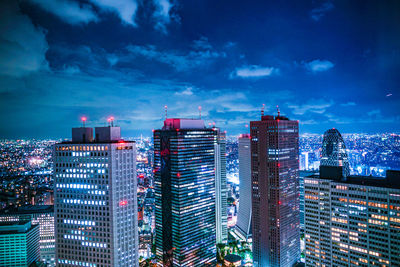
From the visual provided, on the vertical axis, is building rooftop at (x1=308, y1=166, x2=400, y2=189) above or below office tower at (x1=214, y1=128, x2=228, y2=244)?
above

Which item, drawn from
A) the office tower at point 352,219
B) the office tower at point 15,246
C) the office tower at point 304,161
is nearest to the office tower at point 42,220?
the office tower at point 15,246

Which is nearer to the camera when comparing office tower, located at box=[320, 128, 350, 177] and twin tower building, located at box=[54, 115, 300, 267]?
twin tower building, located at box=[54, 115, 300, 267]

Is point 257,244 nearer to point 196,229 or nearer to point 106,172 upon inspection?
point 196,229

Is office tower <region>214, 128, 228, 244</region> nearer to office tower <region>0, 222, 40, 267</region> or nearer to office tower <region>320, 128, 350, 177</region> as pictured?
office tower <region>320, 128, 350, 177</region>

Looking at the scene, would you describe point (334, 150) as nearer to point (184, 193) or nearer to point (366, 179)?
point (366, 179)

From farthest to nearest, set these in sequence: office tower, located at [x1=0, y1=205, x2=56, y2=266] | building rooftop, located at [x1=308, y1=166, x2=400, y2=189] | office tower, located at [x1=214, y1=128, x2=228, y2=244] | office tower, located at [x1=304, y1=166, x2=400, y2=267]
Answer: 1. office tower, located at [x1=214, y1=128, x2=228, y2=244]
2. office tower, located at [x1=0, y1=205, x2=56, y2=266]
3. building rooftop, located at [x1=308, y1=166, x2=400, y2=189]
4. office tower, located at [x1=304, y1=166, x2=400, y2=267]

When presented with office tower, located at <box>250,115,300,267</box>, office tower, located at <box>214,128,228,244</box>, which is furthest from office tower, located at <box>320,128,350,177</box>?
office tower, located at <box>214,128,228,244</box>
